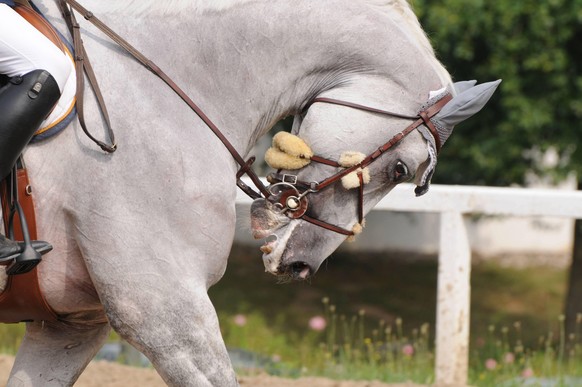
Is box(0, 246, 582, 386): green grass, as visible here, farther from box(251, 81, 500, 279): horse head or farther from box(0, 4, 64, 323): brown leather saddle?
box(0, 4, 64, 323): brown leather saddle

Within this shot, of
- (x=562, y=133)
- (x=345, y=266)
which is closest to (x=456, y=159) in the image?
(x=562, y=133)

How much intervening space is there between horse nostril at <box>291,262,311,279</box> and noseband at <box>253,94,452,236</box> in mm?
158

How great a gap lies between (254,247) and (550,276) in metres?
4.69

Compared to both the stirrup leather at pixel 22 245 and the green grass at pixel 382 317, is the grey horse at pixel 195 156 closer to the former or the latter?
the stirrup leather at pixel 22 245

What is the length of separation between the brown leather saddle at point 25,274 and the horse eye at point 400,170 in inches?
48.0

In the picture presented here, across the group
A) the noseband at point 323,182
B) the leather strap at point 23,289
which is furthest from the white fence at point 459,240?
the leather strap at point 23,289

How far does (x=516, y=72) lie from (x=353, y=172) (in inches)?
214

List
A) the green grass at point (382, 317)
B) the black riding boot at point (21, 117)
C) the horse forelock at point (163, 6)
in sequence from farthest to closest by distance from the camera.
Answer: the green grass at point (382, 317) < the horse forelock at point (163, 6) < the black riding boot at point (21, 117)

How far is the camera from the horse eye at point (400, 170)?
3219mm

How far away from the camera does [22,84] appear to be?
274cm

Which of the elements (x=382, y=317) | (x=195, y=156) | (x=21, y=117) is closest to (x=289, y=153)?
(x=195, y=156)

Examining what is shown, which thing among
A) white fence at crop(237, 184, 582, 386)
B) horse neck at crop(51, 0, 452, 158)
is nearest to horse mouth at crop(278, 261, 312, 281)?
horse neck at crop(51, 0, 452, 158)

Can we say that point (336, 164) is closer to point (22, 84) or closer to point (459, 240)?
point (22, 84)

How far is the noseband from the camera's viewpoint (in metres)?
3.14
